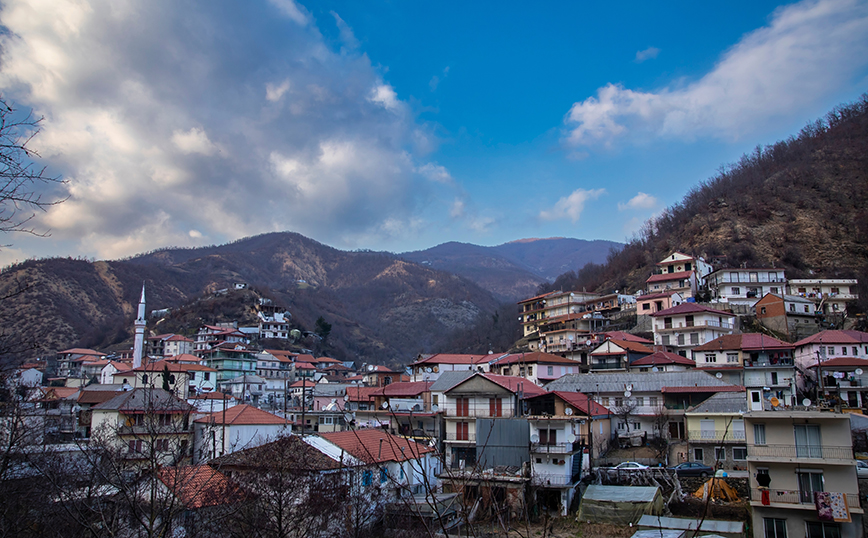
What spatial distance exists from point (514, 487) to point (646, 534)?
685 centimetres

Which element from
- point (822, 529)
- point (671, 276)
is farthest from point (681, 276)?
point (822, 529)

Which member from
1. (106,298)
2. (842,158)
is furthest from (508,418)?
(106,298)

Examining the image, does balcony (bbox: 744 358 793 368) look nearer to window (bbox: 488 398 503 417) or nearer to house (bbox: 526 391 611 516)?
house (bbox: 526 391 611 516)

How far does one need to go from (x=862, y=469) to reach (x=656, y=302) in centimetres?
3071

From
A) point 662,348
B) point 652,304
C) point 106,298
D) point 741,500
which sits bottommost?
point 741,500

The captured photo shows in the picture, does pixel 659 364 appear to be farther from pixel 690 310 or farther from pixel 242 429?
pixel 242 429

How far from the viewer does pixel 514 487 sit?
907 inches

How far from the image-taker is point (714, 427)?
26.3 metres

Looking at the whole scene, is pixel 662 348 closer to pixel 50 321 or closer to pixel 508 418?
pixel 508 418

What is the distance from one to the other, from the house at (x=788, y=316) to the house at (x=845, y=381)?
919 centimetres

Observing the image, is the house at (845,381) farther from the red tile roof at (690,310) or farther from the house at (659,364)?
the red tile roof at (690,310)

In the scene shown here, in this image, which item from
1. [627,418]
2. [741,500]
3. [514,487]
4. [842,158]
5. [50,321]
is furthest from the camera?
[50,321]

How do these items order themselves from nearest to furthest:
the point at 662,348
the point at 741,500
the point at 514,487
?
the point at 741,500 → the point at 514,487 → the point at 662,348

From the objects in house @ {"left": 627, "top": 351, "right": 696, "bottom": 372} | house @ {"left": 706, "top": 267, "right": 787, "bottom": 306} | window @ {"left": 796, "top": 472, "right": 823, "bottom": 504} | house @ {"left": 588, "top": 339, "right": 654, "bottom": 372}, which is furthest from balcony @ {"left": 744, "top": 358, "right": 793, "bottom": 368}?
window @ {"left": 796, "top": 472, "right": 823, "bottom": 504}
